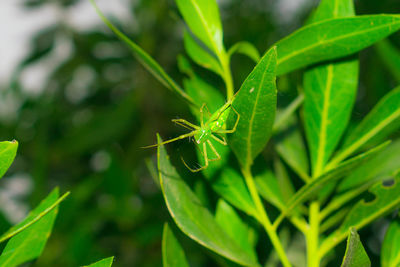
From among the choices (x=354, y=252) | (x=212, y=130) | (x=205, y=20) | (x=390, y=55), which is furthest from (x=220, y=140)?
(x=390, y=55)

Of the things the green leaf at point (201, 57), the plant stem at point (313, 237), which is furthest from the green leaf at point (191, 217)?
the green leaf at point (201, 57)

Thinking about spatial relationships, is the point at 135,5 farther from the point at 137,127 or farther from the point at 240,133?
the point at 240,133

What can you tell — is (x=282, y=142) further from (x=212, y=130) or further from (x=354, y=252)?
(x=354, y=252)

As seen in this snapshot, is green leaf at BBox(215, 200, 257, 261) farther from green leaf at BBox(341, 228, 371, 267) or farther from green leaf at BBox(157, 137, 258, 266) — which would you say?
green leaf at BBox(341, 228, 371, 267)

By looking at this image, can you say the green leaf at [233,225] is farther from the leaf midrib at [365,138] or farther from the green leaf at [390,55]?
the green leaf at [390,55]

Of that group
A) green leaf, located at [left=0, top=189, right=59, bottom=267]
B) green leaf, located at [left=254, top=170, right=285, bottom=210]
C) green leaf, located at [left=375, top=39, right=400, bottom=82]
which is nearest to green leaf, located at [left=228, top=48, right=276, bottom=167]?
green leaf, located at [left=254, top=170, right=285, bottom=210]

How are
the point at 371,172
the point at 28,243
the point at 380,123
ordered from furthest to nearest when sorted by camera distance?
1. the point at 371,172
2. the point at 380,123
3. the point at 28,243
